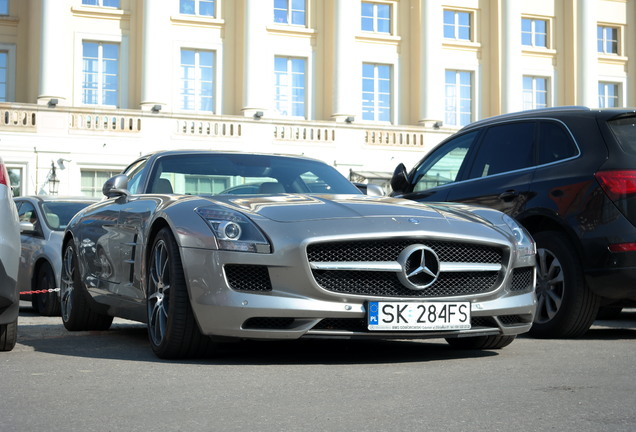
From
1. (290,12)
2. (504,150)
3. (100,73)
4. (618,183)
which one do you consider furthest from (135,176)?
(290,12)

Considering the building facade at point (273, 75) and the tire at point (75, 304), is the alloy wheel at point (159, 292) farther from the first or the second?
the building facade at point (273, 75)

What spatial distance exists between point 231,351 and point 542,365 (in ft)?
6.42

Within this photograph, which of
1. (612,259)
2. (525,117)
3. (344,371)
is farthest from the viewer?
(525,117)

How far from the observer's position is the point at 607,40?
5109 centimetres

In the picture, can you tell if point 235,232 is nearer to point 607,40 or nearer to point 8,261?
point 8,261

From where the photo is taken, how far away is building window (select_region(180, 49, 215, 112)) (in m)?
42.5

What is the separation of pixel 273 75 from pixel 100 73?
681 cm

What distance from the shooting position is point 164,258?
264 inches

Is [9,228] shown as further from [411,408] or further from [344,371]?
[411,408]

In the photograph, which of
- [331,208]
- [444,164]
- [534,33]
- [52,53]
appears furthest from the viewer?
[534,33]

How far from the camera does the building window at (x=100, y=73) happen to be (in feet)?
135

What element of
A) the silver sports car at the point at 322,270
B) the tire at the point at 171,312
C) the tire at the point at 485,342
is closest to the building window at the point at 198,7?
the silver sports car at the point at 322,270

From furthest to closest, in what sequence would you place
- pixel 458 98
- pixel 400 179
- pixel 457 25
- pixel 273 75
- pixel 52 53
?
pixel 457 25, pixel 458 98, pixel 273 75, pixel 52 53, pixel 400 179

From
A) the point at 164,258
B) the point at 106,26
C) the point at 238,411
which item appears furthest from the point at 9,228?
the point at 106,26
